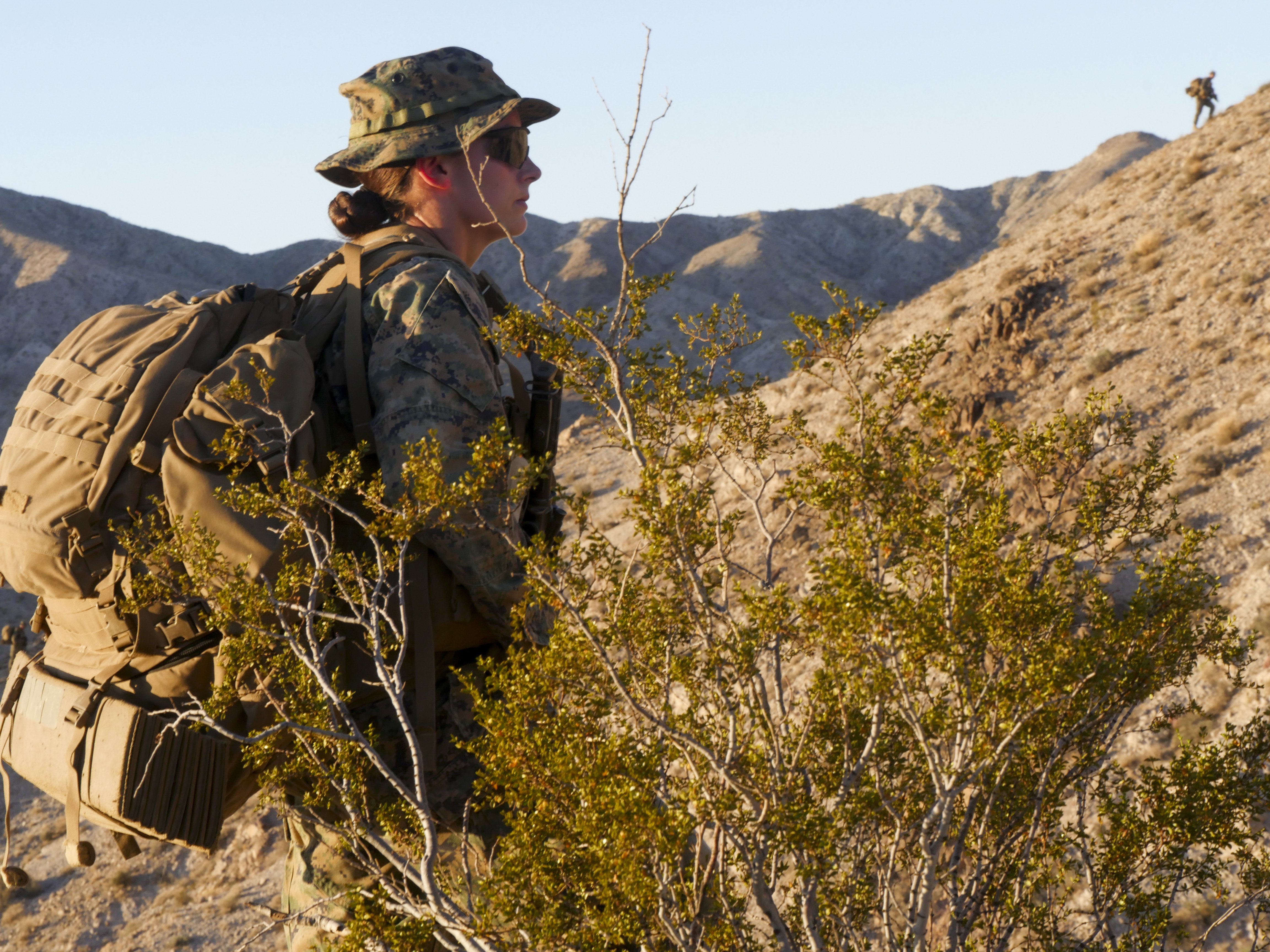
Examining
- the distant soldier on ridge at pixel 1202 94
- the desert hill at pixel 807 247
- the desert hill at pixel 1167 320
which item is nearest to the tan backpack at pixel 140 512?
the desert hill at pixel 1167 320

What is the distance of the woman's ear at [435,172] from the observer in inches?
110

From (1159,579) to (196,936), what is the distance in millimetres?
9204

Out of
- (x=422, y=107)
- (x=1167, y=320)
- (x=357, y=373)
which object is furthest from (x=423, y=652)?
(x=1167, y=320)

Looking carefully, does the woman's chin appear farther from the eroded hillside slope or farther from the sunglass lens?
the eroded hillside slope

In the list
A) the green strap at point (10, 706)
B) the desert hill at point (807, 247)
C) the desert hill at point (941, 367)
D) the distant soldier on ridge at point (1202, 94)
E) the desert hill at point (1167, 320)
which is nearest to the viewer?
the green strap at point (10, 706)

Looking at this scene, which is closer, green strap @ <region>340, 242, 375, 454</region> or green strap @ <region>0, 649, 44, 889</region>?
green strap @ <region>340, 242, 375, 454</region>

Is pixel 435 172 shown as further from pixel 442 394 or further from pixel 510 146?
pixel 442 394

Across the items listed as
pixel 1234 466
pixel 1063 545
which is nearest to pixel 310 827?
pixel 1063 545

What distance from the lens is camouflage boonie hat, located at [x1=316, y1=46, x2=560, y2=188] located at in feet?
8.95

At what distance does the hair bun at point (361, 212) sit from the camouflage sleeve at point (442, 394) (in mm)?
624

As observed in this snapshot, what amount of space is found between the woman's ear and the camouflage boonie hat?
0.04 metres

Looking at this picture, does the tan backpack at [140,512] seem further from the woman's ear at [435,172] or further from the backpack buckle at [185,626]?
the woman's ear at [435,172]

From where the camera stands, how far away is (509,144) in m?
2.85

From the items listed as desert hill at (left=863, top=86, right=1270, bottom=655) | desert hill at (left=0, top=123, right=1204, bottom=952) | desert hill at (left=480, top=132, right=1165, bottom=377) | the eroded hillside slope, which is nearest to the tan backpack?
desert hill at (left=0, top=123, right=1204, bottom=952)
